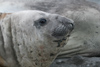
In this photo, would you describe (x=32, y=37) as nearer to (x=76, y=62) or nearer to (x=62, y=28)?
(x=62, y=28)

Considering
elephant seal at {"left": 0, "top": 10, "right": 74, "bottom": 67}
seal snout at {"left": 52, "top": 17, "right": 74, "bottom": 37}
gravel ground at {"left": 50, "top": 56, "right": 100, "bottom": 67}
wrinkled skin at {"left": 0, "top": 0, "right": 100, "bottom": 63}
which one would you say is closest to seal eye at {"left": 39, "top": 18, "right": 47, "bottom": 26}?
elephant seal at {"left": 0, "top": 10, "right": 74, "bottom": 67}

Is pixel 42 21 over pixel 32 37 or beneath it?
over

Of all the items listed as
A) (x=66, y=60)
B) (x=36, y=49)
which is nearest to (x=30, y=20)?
(x=36, y=49)

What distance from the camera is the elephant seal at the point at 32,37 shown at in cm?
279

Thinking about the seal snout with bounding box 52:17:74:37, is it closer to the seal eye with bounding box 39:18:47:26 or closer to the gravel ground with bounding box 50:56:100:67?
the seal eye with bounding box 39:18:47:26

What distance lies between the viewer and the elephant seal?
2.79m

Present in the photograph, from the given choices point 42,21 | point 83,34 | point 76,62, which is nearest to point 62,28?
point 42,21

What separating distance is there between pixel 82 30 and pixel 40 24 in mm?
1214

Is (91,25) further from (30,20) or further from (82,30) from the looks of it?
(30,20)

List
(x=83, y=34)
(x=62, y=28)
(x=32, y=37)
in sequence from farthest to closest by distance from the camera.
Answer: (x=83, y=34)
(x=32, y=37)
(x=62, y=28)

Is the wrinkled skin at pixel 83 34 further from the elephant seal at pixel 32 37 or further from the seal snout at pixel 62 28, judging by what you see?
the seal snout at pixel 62 28

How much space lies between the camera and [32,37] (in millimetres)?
2877

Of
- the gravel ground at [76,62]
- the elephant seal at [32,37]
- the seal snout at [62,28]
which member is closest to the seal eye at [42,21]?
the elephant seal at [32,37]

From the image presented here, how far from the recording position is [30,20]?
2934mm
